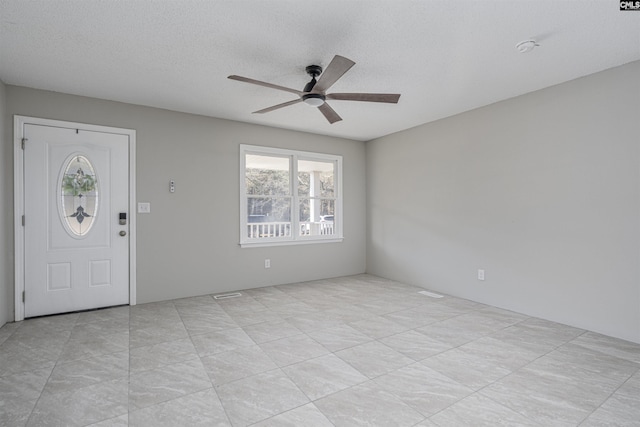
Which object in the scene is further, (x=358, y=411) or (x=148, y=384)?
(x=148, y=384)

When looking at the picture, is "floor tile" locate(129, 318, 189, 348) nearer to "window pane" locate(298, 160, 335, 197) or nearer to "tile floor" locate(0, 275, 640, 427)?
"tile floor" locate(0, 275, 640, 427)

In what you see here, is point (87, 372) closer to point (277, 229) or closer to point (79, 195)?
point (79, 195)

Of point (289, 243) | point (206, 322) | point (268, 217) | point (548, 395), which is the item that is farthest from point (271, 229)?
point (548, 395)

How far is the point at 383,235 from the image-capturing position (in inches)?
222

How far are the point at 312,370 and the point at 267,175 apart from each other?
3.37m

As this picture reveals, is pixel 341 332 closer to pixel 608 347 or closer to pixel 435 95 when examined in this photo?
pixel 608 347

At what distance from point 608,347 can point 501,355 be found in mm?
1020

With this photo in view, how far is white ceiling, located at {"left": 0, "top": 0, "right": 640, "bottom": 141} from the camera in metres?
2.12

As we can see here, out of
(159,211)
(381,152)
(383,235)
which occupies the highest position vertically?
(381,152)

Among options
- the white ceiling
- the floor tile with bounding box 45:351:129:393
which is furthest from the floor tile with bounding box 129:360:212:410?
the white ceiling

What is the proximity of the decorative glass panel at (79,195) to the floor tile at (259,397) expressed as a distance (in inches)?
113

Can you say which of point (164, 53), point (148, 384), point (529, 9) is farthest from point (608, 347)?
point (164, 53)

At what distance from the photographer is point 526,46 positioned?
8.37 ft

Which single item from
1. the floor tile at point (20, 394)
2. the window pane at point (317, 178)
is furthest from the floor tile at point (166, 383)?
the window pane at point (317, 178)
